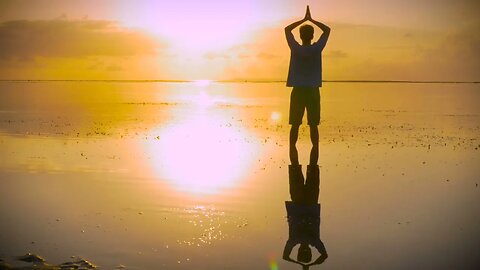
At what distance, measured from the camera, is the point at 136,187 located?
34.2 ft

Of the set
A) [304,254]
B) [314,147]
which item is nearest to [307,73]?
[314,147]

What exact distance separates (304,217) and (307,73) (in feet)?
17.6

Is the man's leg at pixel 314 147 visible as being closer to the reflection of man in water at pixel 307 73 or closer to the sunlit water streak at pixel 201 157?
the reflection of man in water at pixel 307 73

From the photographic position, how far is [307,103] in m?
13.3

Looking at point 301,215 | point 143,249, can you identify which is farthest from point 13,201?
point 301,215

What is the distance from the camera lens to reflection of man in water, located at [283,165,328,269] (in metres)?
6.54

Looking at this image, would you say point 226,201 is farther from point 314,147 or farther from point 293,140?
point 293,140

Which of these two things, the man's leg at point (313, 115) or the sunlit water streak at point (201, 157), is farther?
the man's leg at point (313, 115)

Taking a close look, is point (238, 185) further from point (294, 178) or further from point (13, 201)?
point (13, 201)

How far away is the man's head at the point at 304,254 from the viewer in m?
6.35

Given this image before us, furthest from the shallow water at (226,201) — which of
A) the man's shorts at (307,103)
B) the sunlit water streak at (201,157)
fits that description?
the man's shorts at (307,103)

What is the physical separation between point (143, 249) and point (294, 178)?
526 cm

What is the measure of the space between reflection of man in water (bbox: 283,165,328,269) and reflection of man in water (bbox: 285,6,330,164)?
141cm

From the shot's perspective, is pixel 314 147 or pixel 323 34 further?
pixel 314 147
